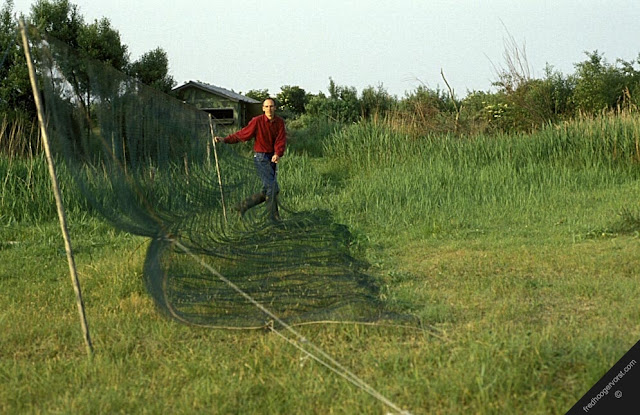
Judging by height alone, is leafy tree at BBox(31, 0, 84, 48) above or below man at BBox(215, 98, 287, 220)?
above

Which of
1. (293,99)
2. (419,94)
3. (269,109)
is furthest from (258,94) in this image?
(269,109)

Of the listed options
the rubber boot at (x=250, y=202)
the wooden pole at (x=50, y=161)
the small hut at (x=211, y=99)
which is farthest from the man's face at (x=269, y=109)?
the small hut at (x=211, y=99)

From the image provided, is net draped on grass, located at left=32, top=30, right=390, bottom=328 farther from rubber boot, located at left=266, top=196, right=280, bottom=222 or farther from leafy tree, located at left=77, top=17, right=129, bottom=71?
leafy tree, located at left=77, top=17, right=129, bottom=71

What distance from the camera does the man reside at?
8.10 m

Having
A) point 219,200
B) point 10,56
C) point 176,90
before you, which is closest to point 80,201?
point 219,200

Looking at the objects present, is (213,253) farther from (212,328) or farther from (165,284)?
(212,328)

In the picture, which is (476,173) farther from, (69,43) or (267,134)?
(69,43)

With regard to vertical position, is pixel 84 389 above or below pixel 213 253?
below

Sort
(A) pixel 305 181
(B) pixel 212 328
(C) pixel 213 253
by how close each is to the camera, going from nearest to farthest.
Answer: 1. (B) pixel 212 328
2. (C) pixel 213 253
3. (A) pixel 305 181

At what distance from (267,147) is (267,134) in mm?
156

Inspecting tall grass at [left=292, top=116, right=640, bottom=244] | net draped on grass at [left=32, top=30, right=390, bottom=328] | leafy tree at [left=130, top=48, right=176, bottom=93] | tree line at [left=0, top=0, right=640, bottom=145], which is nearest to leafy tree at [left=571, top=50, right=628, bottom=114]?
tree line at [left=0, top=0, right=640, bottom=145]

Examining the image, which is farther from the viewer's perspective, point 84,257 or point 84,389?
point 84,257

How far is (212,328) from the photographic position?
14.2 ft

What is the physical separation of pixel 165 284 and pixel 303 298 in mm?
969
